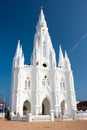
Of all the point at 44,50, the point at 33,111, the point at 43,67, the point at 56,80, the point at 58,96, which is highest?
the point at 44,50

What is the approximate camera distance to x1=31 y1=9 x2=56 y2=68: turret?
41.9m

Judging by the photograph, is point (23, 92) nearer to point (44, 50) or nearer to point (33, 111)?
point (33, 111)

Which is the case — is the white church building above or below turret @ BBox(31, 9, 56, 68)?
below

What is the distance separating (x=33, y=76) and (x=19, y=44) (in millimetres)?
10844

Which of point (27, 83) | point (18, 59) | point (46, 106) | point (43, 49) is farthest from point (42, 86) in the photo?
point (43, 49)

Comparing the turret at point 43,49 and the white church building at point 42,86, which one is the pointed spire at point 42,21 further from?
the white church building at point 42,86

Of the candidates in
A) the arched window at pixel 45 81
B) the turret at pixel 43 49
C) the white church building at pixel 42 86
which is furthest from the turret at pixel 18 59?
the arched window at pixel 45 81

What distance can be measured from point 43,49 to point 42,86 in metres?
12.4

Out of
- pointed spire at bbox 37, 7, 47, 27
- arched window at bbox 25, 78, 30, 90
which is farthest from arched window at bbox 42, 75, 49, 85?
pointed spire at bbox 37, 7, 47, 27

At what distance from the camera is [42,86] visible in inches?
1522

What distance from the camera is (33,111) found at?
35.7m

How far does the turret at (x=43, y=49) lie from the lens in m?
41.9

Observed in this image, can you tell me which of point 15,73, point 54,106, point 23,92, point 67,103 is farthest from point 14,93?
point 67,103

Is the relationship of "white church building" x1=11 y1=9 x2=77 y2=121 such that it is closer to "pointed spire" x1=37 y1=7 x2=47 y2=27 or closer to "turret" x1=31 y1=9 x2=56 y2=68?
"turret" x1=31 y1=9 x2=56 y2=68
